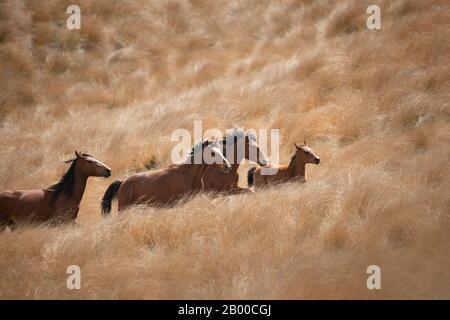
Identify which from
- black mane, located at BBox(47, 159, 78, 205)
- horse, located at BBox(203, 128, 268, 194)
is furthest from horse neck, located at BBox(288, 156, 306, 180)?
black mane, located at BBox(47, 159, 78, 205)

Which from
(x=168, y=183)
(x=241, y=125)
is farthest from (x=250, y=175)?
(x=241, y=125)

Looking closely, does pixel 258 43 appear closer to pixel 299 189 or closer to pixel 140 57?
pixel 140 57

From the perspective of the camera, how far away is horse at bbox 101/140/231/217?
9.88 meters

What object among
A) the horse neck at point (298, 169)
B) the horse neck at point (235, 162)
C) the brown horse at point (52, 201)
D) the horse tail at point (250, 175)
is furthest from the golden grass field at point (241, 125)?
the horse neck at point (235, 162)

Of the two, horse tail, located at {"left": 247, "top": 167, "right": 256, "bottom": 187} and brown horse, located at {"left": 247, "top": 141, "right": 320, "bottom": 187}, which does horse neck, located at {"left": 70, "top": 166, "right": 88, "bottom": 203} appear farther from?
horse tail, located at {"left": 247, "top": 167, "right": 256, "bottom": 187}

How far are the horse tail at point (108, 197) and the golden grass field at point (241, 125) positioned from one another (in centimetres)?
41

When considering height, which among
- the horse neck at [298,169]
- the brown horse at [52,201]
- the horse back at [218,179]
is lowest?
the brown horse at [52,201]

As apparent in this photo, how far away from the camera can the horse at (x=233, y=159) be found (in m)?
10.6

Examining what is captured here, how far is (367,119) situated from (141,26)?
1401 cm

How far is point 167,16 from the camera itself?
981 inches

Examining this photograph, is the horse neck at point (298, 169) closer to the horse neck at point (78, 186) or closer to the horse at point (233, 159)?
the horse at point (233, 159)

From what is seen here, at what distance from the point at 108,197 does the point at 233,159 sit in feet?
8.00

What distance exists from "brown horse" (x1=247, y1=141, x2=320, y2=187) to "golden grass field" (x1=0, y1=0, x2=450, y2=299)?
0.31 metres

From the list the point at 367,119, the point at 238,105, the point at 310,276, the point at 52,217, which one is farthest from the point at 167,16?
the point at 310,276
